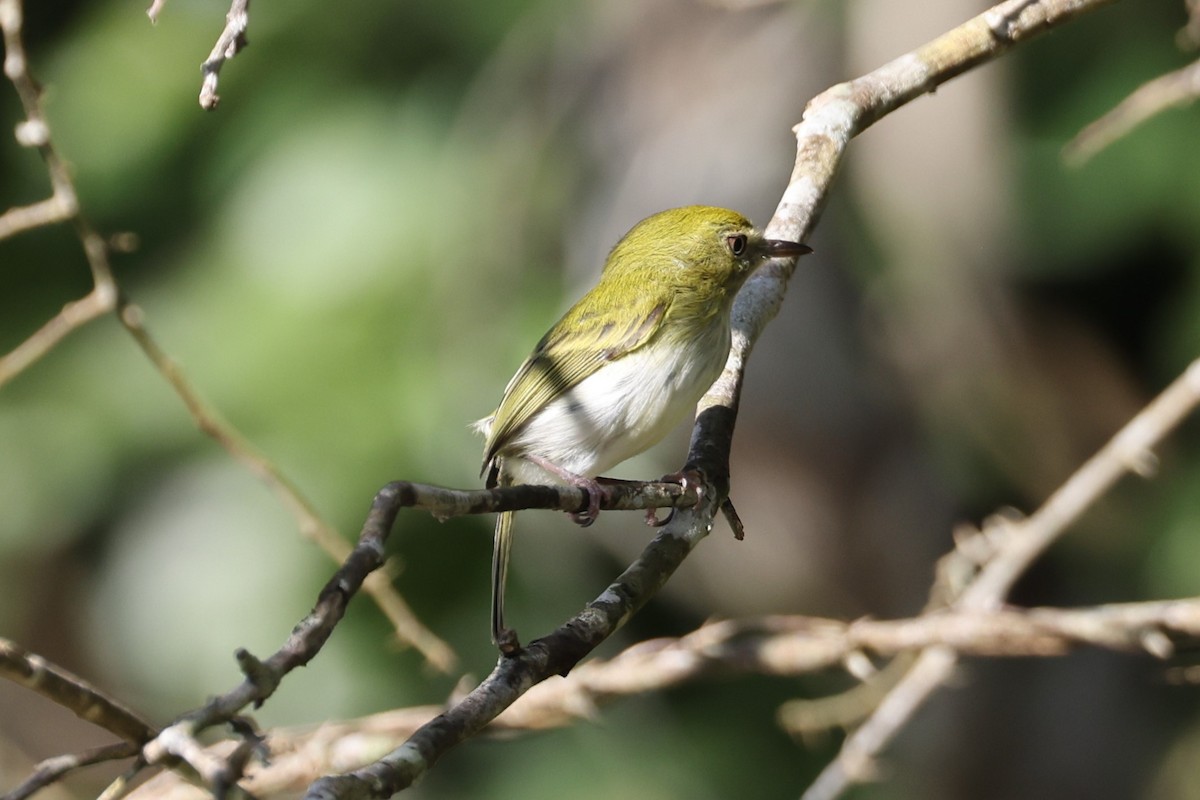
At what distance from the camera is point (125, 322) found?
2.82 meters

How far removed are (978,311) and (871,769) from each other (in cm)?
332

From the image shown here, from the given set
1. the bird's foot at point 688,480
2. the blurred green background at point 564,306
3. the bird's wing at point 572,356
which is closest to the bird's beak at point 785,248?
the bird's wing at point 572,356

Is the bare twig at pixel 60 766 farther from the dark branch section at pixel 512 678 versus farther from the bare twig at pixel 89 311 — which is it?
the bare twig at pixel 89 311

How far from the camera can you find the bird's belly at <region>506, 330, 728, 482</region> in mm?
2953

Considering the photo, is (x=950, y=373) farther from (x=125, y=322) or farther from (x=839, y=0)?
(x=125, y=322)

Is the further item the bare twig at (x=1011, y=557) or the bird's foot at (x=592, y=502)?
the bare twig at (x=1011, y=557)

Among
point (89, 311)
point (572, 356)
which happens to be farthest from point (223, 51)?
point (572, 356)

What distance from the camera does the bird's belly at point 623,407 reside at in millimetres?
2953

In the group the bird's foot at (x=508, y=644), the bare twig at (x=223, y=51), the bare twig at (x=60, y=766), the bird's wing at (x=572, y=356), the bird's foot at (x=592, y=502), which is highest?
the bare twig at (x=223, y=51)

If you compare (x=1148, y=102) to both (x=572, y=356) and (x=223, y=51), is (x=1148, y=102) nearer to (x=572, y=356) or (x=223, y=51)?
(x=572, y=356)

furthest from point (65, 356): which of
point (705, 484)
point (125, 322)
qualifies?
point (705, 484)

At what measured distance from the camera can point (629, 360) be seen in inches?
125

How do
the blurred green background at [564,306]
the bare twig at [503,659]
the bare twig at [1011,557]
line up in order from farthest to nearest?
the blurred green background at [564,306]
the bare twig at [1011,557]
the bare twig at [503,659]

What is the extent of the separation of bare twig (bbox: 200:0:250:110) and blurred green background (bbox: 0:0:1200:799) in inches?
137
